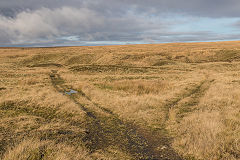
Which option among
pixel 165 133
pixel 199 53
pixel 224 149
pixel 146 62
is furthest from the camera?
pixel 199 53

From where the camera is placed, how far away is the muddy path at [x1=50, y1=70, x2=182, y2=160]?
771 centimetres

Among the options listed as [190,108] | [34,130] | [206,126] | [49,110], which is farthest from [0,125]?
[190,108]

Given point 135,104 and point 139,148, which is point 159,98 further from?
point 139,148

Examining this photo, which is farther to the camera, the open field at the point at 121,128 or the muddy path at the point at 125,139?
the muddy path at the point at 125,139

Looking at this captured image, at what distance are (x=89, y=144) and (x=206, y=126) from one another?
6.02 m

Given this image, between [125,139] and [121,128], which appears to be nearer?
[125,139]

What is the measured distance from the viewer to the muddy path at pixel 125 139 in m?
7.71

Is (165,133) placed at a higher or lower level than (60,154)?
lower

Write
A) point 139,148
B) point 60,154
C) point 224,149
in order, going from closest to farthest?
point 60,154
point 224,149
point 139,148

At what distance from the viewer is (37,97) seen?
15727 mm

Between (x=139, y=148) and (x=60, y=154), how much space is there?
11.6 feet

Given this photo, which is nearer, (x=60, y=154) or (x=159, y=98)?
(x=60, y=154)

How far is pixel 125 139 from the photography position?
29.6ft

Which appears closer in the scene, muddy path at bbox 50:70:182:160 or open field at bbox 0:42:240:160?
open field at bbox 0:42:240:160
